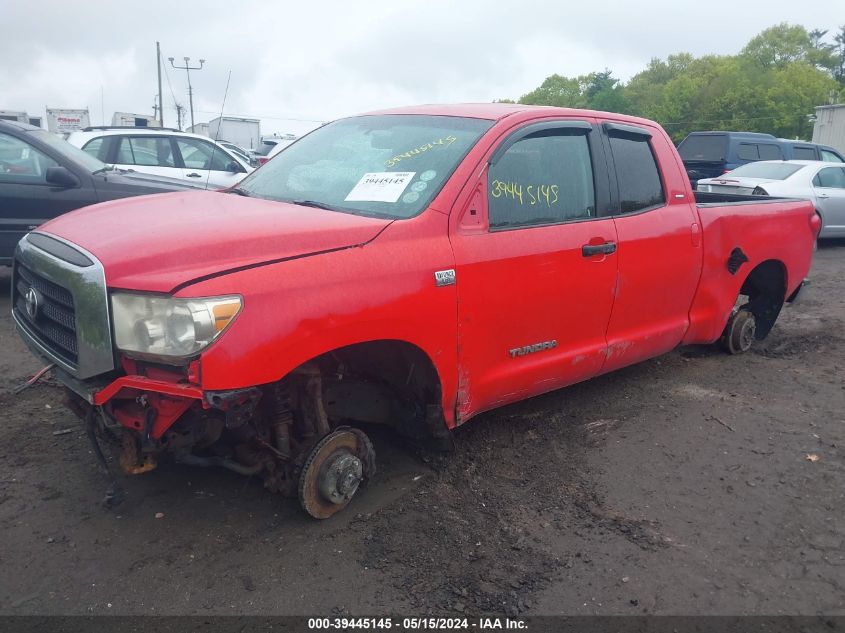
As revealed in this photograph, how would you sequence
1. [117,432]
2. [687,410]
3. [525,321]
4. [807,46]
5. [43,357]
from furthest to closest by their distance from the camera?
[807,46] < [687,410] < [525,321] < [43,357] < [117,432]

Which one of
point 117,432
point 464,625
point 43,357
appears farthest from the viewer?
point 43,357

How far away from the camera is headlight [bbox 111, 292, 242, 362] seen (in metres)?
2.64

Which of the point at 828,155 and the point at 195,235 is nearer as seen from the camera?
the point at 195,235

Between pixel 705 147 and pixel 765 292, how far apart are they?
11.1 meters

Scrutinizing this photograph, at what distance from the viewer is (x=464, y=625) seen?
2.68m

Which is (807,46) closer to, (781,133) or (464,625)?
(781,133)

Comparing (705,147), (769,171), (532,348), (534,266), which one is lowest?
(532,348)

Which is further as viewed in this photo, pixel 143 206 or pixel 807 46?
pixel 807 46

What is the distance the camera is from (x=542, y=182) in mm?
3941

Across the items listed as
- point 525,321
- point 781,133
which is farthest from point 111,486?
point 781,133

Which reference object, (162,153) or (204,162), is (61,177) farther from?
(204,162)

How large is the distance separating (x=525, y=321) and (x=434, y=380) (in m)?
0.63

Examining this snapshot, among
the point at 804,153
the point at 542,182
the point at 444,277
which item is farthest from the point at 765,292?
the point at 804,153

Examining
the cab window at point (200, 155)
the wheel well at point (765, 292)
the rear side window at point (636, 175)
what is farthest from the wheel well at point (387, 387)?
the cab window at point (200, 155)
